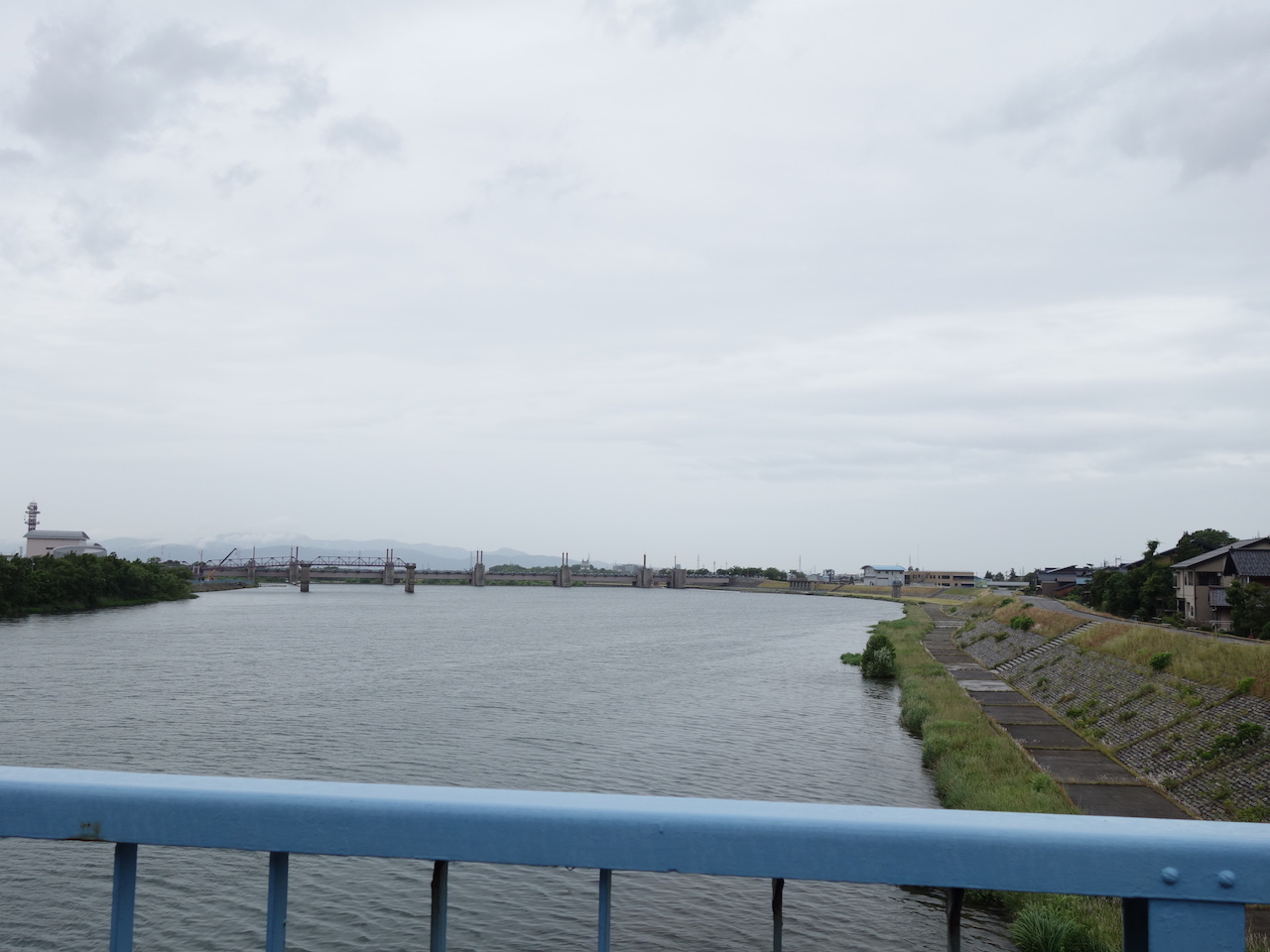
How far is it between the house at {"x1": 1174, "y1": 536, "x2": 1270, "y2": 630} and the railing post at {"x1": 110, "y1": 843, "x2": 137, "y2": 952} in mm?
63739

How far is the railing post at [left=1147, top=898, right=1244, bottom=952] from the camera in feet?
7.43

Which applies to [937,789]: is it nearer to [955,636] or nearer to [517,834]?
[517,834]

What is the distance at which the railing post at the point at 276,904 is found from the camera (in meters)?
2.55

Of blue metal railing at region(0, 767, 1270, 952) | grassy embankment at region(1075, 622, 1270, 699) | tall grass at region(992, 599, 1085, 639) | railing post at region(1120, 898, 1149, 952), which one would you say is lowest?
tall grass at region(992, 599, 1085, 639)

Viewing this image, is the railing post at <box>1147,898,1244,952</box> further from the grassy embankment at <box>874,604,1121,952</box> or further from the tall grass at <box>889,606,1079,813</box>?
the tall grass at <box>889,606,1079,813</box>

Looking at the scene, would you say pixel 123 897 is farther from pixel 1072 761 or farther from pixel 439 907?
pixel 1072 761

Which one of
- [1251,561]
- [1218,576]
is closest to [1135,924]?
[1251,561]

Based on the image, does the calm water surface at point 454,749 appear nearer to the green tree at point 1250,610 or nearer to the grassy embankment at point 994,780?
the grassy embankment at point 994,780

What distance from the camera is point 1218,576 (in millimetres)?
58781

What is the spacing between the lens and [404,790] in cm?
255

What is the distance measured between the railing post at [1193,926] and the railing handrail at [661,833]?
0.03 m

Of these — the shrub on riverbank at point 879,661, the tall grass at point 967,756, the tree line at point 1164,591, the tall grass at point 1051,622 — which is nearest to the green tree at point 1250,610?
the tree line at point 1164,591

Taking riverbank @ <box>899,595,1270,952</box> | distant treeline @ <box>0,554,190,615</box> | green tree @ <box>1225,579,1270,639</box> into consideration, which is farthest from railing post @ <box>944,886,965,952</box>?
distant treeline @ <box>0,554,190,615</box>

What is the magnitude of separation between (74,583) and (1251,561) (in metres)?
111
